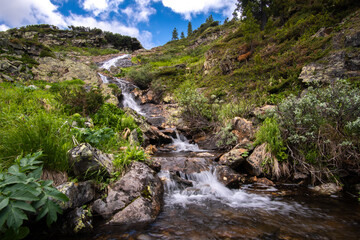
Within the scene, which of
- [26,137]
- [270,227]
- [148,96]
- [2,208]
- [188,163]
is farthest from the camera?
[148,96]

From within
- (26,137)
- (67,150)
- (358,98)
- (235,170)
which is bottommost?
(235,170)

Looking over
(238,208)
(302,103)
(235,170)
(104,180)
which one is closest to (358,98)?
(302,103)

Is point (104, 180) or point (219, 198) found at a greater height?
point (104, 180)

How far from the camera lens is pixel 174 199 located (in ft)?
13.0

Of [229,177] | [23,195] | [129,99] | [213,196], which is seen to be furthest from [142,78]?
[23,195]

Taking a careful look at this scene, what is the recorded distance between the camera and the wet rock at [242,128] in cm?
703

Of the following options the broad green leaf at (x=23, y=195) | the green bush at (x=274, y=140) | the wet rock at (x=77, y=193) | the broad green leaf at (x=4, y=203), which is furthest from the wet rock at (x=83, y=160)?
the green bush at (x=274, y=140)

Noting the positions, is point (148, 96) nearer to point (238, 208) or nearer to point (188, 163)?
point (188, 163)

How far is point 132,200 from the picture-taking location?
3125 millimetres

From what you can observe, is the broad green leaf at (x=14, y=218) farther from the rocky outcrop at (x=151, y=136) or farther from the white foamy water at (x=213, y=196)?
the rocky outcrop at (x=151, y=136)

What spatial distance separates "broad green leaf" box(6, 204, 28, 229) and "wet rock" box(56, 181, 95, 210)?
1.07 meters

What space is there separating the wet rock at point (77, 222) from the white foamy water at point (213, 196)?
1.65m

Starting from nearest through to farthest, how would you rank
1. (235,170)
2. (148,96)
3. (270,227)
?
(270,227) → (235,170) → (148,96)

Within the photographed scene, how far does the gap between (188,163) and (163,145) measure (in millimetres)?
3115
